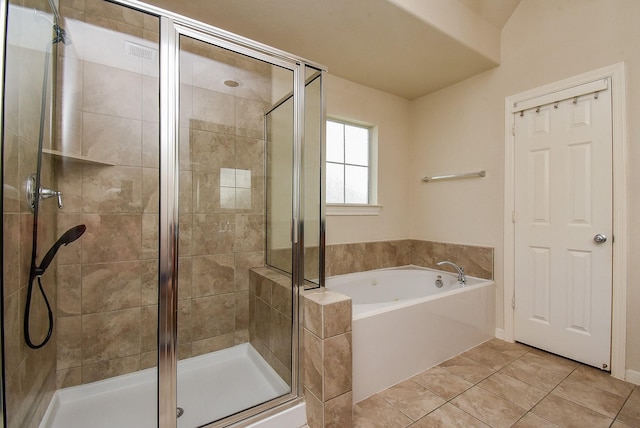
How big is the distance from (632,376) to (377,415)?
169cm

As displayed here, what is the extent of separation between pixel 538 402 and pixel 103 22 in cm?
326

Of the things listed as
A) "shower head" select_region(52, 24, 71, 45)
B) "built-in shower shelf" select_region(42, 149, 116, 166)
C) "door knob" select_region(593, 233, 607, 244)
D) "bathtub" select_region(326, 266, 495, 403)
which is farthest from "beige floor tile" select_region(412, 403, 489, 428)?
"shower head" select_region(52, 24, 71, 45)

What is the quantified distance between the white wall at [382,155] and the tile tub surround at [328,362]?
4.14ft

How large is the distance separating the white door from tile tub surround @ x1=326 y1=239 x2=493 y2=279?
306 millimetres

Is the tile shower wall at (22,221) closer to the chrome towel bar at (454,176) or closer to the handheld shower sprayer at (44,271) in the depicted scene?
the handheld shower sprayer at (44,271)

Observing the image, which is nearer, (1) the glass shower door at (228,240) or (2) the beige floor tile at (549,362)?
(1) the glass shower door at (228,240)

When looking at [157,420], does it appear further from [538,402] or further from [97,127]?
[538,402]

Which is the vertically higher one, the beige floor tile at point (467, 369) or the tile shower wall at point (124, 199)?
the tile shower wall at point (124, 199)

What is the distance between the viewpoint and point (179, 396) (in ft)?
4.37

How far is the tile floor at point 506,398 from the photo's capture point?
4.83 ft

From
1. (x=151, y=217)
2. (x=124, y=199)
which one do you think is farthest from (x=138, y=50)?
(x=151, y=217)

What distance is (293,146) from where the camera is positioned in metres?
1.69

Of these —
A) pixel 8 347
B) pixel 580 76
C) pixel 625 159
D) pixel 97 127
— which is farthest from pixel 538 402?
pixel 97 127

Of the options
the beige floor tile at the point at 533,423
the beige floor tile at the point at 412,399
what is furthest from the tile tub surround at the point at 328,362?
the beige floor tile at the point at 533,423
